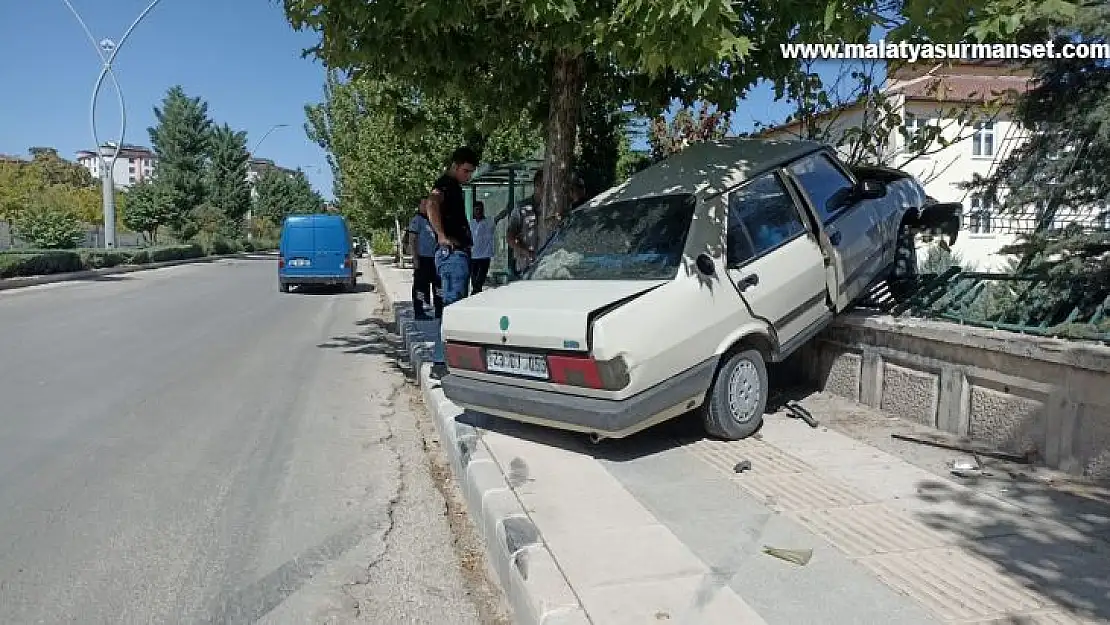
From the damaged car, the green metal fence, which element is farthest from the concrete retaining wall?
the damaged car

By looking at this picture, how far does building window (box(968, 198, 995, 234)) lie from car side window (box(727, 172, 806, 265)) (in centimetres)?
239

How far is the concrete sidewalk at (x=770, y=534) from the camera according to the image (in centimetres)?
312

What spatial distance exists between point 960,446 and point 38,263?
85.9 ft

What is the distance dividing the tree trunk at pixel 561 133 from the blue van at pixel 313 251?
13.6 metres

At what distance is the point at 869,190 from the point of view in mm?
6098

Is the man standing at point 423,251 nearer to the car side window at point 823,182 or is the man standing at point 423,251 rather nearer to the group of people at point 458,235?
the group of people at point 458,235

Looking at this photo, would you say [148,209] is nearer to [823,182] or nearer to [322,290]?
[322,290]

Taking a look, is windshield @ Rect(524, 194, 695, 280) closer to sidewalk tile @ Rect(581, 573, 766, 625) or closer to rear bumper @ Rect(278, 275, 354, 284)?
sidewalk tile @ Rect(581, 573, 766, 625)

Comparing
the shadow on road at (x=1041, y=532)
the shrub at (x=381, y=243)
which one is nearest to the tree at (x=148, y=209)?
the shrub at (x=381, y=243)

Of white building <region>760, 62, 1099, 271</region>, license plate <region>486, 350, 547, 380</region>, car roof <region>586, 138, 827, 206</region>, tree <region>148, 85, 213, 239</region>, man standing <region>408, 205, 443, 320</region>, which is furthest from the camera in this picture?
tree <region>148, 85, 213, 239</region>

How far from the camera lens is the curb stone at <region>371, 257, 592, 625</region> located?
3.12 m

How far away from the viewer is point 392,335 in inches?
506

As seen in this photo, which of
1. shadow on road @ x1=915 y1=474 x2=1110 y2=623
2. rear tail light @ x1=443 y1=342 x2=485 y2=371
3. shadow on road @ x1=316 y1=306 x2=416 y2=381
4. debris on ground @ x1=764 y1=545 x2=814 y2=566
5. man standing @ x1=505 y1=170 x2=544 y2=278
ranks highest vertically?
man standing @ x1=505 y1=170 x2=544 y2=278

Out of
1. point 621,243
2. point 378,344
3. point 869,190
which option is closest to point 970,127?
point 869,190
